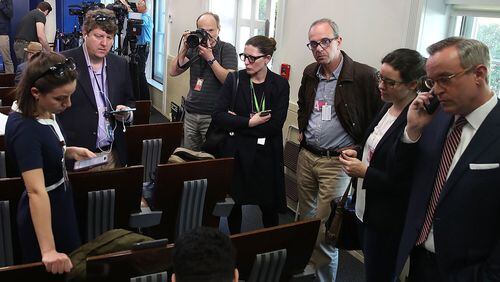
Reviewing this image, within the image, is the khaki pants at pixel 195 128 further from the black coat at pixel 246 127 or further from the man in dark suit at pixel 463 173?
the man in dark suit at pixel 463 173

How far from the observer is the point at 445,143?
1585 millimetres

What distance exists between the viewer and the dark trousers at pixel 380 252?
6.29ft

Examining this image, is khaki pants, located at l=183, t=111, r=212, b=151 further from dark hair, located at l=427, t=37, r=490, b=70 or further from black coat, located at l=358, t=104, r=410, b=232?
dark hair, located at l=427, t=37, r=490, b=70

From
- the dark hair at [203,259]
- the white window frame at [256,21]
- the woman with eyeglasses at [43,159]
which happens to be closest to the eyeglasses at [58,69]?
the woman with eyeglasses at [43,159]

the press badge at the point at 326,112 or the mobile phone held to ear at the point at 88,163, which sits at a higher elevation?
Answer: the press badge at the point at 326,112

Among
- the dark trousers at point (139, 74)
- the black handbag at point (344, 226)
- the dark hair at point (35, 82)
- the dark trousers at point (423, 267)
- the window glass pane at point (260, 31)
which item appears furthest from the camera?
the dark trousers at point (139, 74)

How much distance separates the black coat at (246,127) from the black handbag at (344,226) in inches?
25.0

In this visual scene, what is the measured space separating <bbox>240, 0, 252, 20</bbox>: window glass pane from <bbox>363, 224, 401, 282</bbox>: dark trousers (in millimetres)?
3814

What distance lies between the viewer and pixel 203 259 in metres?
1.09

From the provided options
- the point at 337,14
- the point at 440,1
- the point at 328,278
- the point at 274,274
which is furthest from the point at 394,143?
the point at 337,14

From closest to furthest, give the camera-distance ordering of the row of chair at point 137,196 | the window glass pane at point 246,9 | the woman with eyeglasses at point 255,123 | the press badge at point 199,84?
the row of chair at point 137,196 < the woman with eyeglasses at point 255,123 < the press badge at point 199,84 < the window glass pane at point 246,9

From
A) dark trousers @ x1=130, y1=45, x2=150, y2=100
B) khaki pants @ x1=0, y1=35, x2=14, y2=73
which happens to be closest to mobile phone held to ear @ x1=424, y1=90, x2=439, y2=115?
dark trousers @ x1=130, y1=45, x2=150, y2=100

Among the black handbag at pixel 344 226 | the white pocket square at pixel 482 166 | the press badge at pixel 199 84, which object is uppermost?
the white pocket square at pixel 482 166

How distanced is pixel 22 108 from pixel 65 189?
0.36 metres
